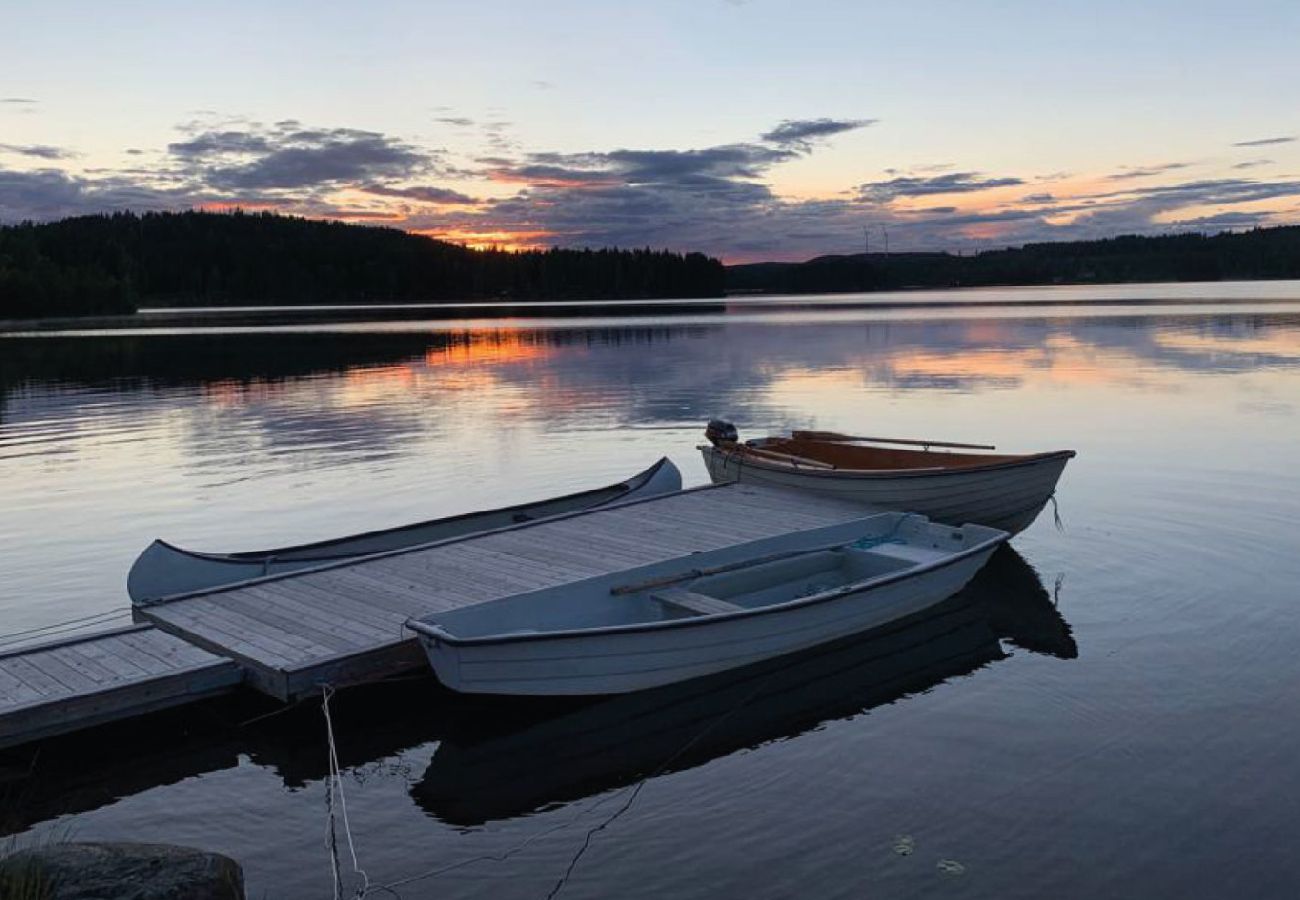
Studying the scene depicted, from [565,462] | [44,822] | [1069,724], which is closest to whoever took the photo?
[44,822]

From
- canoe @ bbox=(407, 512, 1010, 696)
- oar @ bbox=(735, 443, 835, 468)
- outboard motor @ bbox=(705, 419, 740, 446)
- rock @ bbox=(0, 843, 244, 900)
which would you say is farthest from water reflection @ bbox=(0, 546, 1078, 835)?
outboard motor @ bbox=(705, 419, 740, 446)

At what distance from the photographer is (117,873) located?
566 centimetres

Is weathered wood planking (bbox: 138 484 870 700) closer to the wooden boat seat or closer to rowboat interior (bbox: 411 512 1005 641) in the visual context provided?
rowboat interior (bbox: 411 512 1005 641)

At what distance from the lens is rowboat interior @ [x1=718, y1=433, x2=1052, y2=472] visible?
55.0 ft

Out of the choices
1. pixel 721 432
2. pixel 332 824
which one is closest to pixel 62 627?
pixel 332 824

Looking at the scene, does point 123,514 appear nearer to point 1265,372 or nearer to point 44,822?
point 44,822

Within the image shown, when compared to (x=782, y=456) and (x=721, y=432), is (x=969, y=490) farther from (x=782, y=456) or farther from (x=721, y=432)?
(x=721, y=432)

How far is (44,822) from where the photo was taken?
8.02m

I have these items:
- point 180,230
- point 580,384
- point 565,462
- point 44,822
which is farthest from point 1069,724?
point 180,230

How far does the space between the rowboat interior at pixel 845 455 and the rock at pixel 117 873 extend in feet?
38.0

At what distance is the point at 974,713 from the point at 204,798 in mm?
6523

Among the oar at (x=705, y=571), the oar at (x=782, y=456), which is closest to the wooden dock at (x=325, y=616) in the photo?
the oar at (x=705, y=571)

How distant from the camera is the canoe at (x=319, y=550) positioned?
38.9 feet

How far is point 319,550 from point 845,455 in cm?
860
